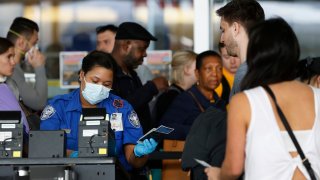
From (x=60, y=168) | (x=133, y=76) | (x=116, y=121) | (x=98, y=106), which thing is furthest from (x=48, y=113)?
(x=133, y=76)

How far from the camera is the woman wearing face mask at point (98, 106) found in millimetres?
5840

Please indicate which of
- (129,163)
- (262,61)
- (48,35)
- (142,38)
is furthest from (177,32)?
(262,61)

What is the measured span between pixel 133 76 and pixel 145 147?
158 centimetres

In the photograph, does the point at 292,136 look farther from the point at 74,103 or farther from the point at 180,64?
the point at 180,64

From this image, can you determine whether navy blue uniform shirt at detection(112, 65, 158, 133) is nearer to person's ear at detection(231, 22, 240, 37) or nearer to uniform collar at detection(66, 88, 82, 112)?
uniform collar at detection(66, 88, 82, 112)

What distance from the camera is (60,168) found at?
5238mm

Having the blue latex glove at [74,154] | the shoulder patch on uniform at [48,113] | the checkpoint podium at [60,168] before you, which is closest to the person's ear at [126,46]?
the shoulder patch on uniform at [48,113]

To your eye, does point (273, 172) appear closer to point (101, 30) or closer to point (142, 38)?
point (142, 38)

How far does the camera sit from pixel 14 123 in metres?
5.43

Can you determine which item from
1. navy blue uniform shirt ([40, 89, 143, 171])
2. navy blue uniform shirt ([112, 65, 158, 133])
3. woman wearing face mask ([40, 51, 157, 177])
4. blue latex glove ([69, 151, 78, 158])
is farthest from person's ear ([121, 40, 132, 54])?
blue latex glove ([69, 151, 78, 158])

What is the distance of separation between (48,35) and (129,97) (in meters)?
3.54

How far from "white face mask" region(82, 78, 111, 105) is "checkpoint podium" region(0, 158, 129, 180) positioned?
62cm

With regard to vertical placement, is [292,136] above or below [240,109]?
below

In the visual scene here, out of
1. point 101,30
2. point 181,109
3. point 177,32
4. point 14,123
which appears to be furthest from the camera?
point 177,32
